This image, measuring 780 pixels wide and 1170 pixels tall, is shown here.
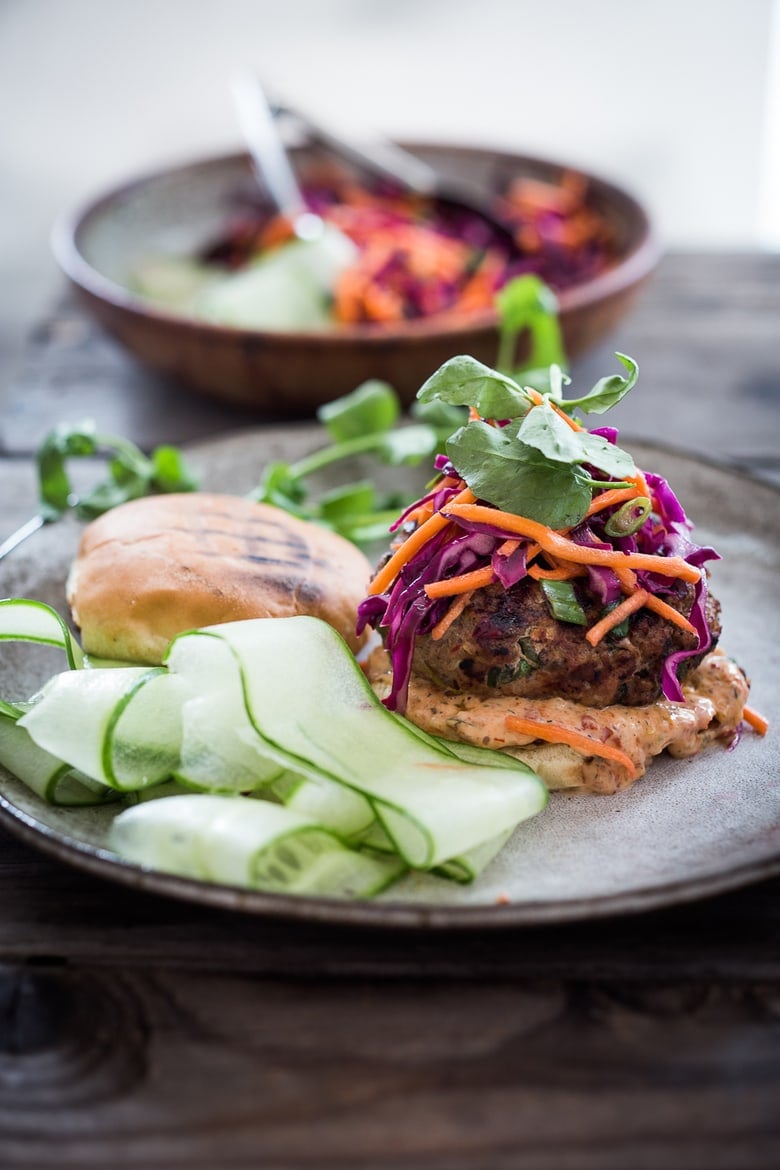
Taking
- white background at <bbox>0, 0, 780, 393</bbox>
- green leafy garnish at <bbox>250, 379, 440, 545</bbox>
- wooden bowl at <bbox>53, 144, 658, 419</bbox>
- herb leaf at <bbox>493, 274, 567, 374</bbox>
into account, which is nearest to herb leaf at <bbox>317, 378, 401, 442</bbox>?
green leafy garnish at <bbox>250, 379, 440, 545</bbox>

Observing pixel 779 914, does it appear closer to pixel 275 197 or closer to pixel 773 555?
pixel 773 555

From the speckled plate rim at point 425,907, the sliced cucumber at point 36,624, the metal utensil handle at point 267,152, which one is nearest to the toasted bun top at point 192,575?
the sliced cucumber at point 36,624

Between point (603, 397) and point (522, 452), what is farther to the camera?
point (603, 397)

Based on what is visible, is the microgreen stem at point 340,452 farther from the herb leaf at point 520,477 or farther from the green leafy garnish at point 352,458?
the herb leaf at point 520,477

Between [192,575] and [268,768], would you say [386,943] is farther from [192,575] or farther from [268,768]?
[192,575]

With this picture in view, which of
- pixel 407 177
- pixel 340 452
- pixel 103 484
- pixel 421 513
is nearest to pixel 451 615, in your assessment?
pixel 421 513

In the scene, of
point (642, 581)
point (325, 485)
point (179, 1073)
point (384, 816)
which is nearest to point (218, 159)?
point (325, 485)
